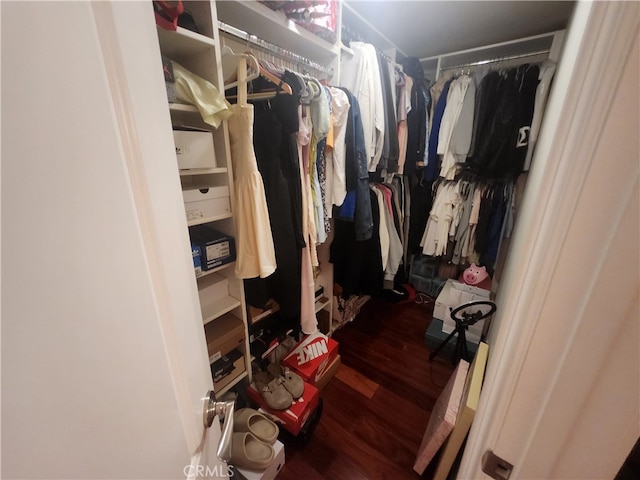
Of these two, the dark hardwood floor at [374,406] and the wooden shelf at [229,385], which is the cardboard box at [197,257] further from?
the dark hardwood floor at [374,406]

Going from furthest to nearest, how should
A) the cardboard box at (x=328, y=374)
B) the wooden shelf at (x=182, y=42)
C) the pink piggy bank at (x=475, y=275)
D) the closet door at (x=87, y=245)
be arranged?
the pink piggy bank at (x=475, y=275)
the cardboard box at (x=328, y=374)
the wooden shelf at (x=182, y=42)
the closet door at (x=87, y=245)

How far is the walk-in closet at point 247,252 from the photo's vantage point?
26cm

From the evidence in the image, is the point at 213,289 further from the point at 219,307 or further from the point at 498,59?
the point at 498,59

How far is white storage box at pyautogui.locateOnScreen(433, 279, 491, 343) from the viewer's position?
1870 mm

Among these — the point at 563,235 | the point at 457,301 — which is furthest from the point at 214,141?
the point at 457,301

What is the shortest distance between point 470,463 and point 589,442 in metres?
0.24

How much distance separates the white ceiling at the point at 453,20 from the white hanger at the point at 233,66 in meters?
0.83

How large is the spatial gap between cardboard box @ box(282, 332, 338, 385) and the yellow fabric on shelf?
131cm

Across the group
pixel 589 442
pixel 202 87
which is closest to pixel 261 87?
pixel 202 87

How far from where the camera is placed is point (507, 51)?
1.82 meters

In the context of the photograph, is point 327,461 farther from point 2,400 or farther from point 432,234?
point 432,234

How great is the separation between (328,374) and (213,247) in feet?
3.77

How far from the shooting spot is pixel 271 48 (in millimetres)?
1071

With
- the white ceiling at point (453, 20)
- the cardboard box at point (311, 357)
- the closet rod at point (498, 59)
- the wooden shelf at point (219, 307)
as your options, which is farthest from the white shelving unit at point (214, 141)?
the closet rod at point (498, 59)
